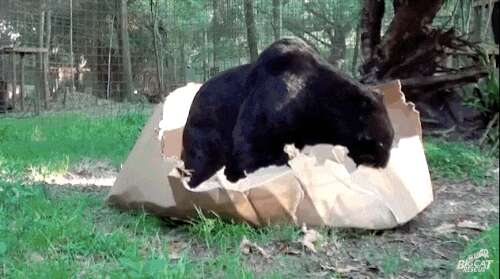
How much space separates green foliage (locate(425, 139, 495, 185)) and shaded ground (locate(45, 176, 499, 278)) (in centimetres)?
55

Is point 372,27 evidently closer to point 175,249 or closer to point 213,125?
point 213,125

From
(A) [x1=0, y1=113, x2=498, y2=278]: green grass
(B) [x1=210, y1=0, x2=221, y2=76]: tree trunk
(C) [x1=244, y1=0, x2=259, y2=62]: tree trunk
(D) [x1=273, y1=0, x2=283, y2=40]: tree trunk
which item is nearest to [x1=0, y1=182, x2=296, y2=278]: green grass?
(A) [x1=0, y1=113, x2=498, y2=278]: green grass

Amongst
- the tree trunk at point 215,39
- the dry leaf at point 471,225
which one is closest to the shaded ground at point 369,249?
the dry leaf at point 471,225

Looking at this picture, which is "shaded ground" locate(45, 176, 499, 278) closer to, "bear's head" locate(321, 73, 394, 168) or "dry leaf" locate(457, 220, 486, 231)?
"dry leaf" locate(457, 220, 486, 231)

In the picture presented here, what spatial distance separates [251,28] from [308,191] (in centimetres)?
657

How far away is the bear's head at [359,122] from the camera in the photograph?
100 inches

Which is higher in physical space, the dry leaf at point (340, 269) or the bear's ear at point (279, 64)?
the bear's ear at point (279, 64)

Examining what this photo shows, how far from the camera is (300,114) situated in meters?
2.66

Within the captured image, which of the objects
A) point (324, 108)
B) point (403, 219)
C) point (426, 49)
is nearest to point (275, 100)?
point (324, 108)

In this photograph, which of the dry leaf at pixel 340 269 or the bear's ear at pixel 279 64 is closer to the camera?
the dry leaf at pixel 340 269

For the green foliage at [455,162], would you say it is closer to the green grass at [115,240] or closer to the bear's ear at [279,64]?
the green grass at [115,240]

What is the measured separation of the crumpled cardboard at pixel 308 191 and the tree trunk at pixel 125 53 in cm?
718

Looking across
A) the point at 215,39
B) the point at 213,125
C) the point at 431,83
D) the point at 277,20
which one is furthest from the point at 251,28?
the point at 213,125

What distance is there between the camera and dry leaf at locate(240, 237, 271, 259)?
7.00 feet
